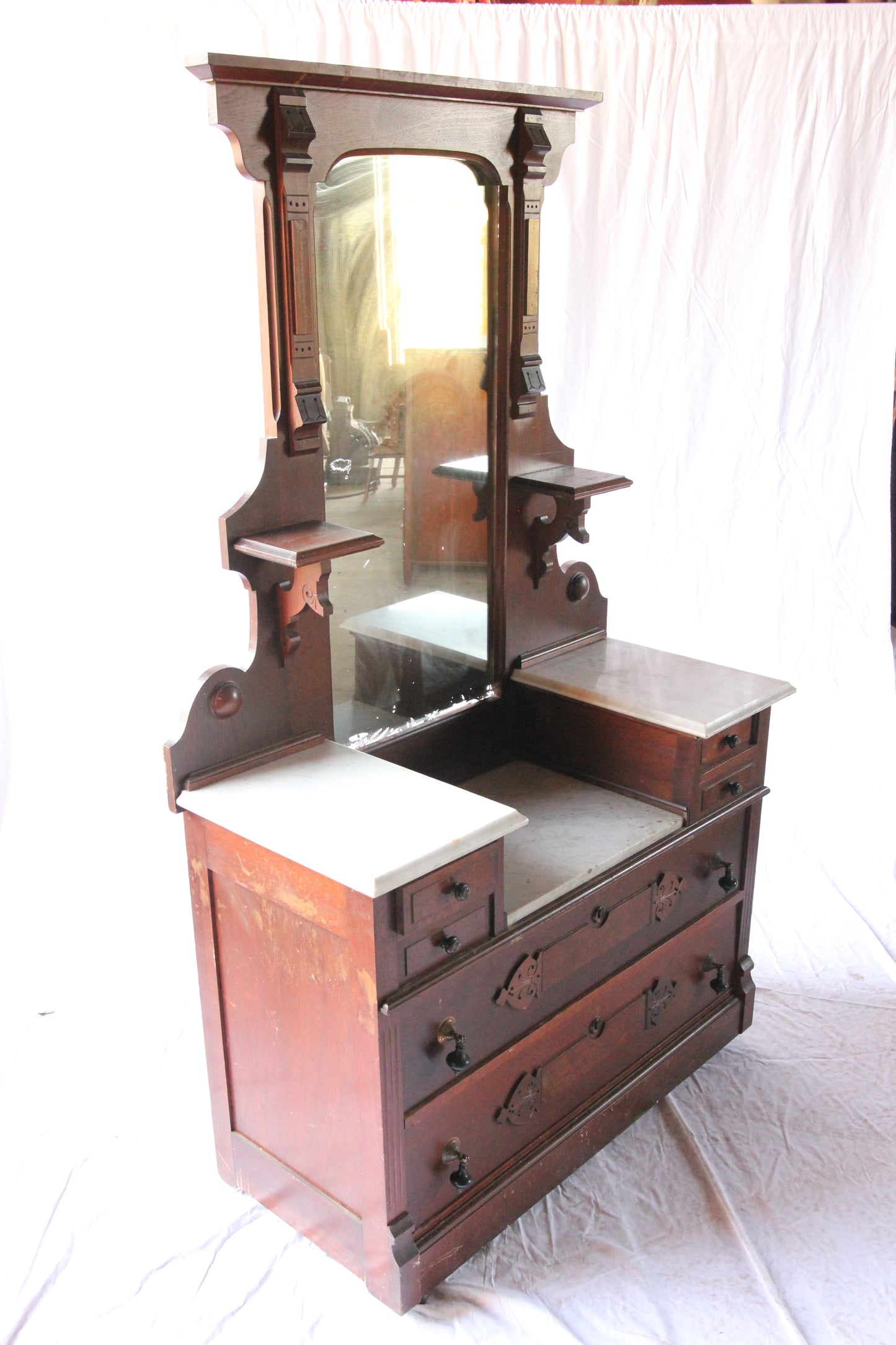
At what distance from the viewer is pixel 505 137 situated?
2340mm

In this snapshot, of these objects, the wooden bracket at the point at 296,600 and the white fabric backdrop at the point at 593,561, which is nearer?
the wooden bracket at the point at 296,600

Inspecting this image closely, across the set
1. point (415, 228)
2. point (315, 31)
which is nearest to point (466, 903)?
point (415, 228)

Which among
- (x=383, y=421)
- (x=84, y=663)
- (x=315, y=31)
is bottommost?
(x=84, y=663)

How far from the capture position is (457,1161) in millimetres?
2125

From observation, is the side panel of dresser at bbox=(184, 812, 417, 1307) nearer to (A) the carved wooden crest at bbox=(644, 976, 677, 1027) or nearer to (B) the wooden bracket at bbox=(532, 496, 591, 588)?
(A) the carved wooden crest at bbox=(644, 976, 677, 1027)

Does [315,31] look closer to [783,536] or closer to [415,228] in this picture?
[415,228]

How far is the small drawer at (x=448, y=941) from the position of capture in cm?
196

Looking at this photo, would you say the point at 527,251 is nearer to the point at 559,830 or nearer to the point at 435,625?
the point at 435,625

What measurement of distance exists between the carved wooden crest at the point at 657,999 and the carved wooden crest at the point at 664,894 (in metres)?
0.15

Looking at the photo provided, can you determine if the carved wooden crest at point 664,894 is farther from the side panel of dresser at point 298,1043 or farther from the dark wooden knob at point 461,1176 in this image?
the side panel of dresser at point 298,1043

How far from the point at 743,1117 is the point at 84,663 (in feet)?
7.34

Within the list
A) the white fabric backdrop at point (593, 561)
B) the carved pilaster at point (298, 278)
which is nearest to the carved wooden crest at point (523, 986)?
the white fabric backdrop at point (593, 561)

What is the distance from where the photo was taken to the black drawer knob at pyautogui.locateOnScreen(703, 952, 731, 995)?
8.86 ft

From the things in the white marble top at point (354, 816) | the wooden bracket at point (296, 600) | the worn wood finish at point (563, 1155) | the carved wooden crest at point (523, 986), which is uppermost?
the wooden bracket at point (296, 600)
